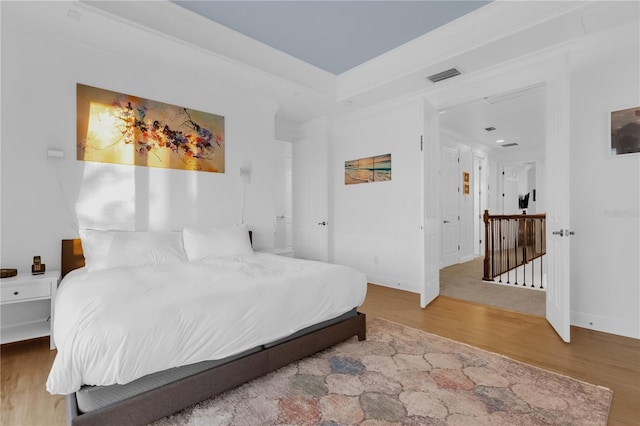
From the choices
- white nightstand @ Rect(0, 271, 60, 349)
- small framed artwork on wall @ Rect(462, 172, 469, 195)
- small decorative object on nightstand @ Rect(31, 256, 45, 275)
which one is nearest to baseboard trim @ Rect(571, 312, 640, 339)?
small framed artwork on wall @ Rect(462, 172, 469, 195)

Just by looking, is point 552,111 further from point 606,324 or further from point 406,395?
point 406,395

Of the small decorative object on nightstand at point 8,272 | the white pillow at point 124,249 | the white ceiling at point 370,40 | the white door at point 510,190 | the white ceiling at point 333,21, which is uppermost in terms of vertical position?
the white ceiling at point 333,21

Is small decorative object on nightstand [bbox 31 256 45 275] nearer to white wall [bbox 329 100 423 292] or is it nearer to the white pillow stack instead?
the white pillow stack

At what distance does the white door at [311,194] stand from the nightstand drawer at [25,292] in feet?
12.1

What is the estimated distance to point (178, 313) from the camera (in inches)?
66.4

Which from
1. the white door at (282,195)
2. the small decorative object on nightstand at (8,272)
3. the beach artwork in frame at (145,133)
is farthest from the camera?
the white door at (282,195)

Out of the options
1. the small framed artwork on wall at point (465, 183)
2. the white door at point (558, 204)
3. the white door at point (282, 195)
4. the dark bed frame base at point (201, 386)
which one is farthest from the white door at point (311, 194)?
the small framed artwork on wall at point (465, 183)

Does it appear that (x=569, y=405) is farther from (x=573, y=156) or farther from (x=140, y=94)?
(x=140, y=94)

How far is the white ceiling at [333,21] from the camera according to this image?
292cm

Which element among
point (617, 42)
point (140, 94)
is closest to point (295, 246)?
point (140, 94)

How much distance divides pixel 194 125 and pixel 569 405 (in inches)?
166

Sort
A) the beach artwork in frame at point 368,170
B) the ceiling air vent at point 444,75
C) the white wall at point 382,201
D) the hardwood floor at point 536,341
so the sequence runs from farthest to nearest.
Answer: the beach artwork in frame at point 368,170, the white wall at point 382,201, the ceiling air vent at point 444,75, the hardwood floor at point 536,341

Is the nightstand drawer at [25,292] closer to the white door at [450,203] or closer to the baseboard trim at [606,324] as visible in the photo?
the baseboard trim at [606,324]

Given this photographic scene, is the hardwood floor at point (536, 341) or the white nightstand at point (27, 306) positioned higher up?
the white nightstand at point (27, 306)
